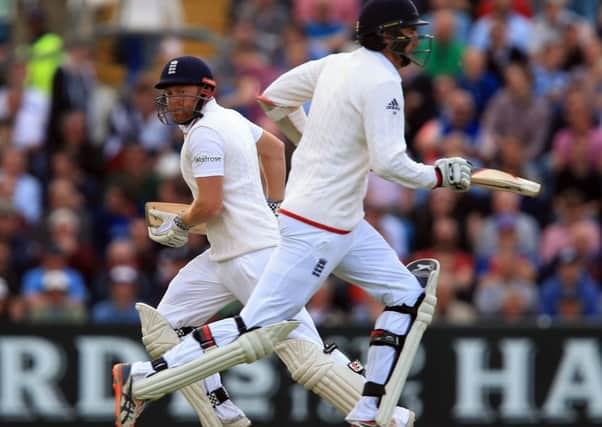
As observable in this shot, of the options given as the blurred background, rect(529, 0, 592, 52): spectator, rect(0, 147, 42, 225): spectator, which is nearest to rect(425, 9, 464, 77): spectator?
the blurred background

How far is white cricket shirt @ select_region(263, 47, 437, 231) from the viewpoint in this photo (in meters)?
8.34

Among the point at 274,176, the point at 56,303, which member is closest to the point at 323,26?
the point at 56,303

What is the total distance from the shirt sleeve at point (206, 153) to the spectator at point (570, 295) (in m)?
5.23

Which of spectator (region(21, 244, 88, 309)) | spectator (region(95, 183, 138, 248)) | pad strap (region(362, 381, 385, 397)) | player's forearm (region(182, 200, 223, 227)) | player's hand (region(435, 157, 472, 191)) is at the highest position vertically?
player's hand (region(435, 157, 472, 191))

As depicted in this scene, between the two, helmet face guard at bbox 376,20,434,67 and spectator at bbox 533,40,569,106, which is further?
spectator at bbox 533,40,569,106

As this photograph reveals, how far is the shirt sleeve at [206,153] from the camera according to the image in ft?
28.3

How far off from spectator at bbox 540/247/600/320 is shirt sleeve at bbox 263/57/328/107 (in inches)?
190

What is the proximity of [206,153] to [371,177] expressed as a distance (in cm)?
538

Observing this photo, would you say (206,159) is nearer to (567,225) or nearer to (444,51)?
(567,225)

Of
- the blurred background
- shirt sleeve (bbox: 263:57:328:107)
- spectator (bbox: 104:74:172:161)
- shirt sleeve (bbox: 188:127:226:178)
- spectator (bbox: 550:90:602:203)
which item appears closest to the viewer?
shirt sleeve (bbox: 188:127:226:178)

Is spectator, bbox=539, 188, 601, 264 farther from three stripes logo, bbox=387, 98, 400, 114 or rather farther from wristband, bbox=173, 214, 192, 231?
three stripes logo, bbox=387, 98, 400, 114

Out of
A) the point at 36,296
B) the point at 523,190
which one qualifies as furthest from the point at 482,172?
the point at 36,296

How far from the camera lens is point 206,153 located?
8.65 m

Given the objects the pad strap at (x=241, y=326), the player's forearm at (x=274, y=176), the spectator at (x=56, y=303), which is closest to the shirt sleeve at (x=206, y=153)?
the player's forearm at (x=274, y=176)
